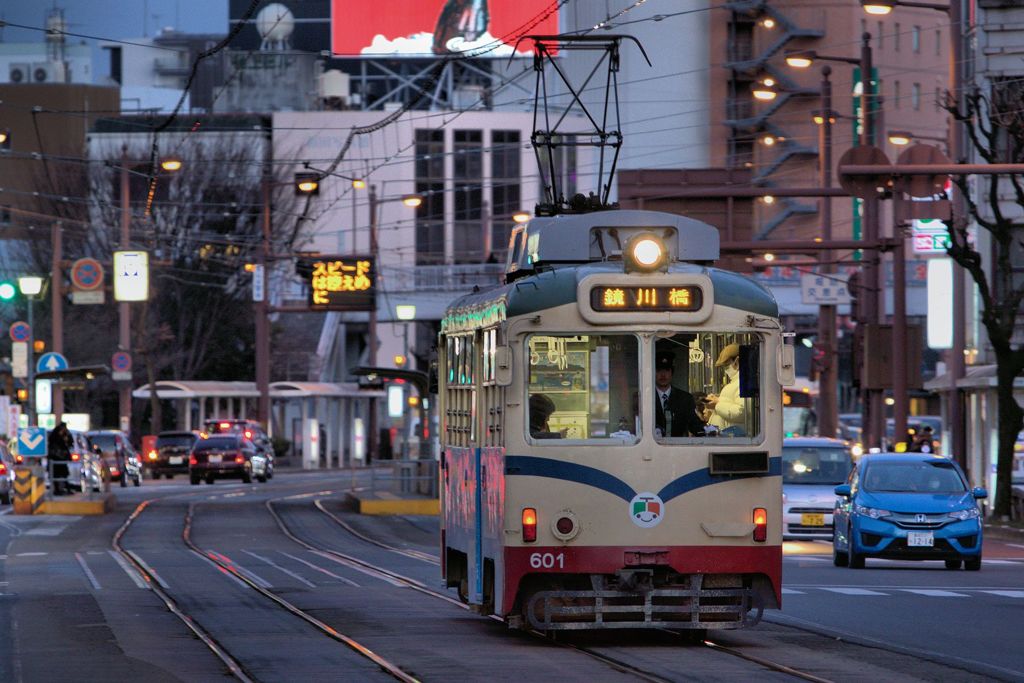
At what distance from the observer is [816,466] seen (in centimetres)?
3256

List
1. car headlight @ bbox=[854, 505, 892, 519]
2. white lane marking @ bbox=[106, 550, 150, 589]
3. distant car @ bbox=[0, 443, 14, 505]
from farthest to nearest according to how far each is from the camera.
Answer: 1. distant car @ bbox=[0, 443, 14, 505]
2. car headlight @ bbox=[854, 505, 892, 519]
3. white lane marking @ bbox=[106, 550, 150, 589]

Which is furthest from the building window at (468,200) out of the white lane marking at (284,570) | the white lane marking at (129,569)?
the white lane marking at (129,569)

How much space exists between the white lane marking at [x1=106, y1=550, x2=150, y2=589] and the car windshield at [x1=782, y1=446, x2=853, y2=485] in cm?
1053

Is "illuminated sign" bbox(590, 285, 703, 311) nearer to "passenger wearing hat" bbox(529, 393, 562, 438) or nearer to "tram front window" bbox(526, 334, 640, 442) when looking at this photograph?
"tram front window" bbox(526, 334, 640, 442)

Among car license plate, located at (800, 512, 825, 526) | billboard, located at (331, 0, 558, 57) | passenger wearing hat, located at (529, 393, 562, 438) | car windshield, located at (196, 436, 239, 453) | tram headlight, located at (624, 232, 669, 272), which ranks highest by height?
billboard, located at (331, 0, 558, 57)

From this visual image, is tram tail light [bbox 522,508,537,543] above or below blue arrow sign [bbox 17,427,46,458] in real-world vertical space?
below

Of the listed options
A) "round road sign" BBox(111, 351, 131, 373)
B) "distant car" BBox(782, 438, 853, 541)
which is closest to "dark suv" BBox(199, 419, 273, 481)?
"round road sign" BBox(111, 351, 131, 373)

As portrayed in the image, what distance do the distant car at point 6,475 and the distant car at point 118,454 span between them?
856cm

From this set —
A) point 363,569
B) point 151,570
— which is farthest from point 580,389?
point 151,570

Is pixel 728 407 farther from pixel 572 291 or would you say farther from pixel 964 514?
pixel 964 514

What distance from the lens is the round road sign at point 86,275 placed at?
185 feet

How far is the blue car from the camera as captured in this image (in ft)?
84.9

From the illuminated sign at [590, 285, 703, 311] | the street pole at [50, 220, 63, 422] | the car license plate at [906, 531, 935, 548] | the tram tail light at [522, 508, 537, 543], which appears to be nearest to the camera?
the tram tail light at [522, 508, 537, 543]

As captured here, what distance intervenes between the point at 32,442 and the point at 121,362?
1949cm
